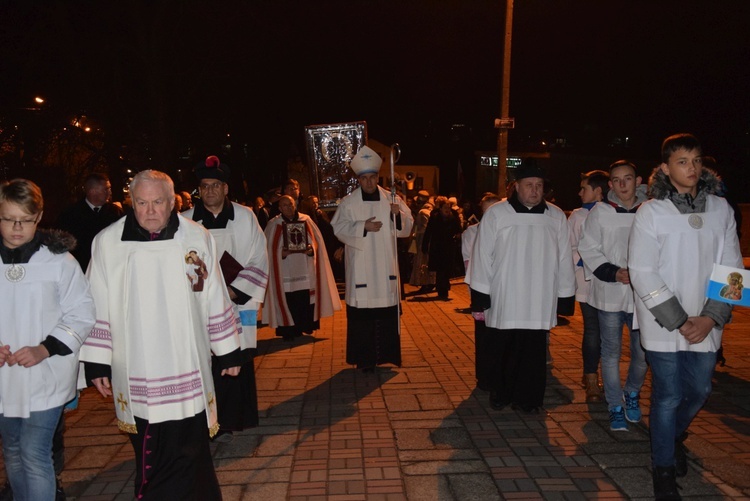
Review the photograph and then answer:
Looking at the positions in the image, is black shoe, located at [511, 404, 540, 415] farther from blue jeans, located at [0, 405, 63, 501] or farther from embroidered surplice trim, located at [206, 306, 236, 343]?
blue jeans, located at [0, 405, 63, 501]

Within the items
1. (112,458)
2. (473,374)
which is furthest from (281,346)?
(112,458)

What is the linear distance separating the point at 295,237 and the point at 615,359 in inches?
203

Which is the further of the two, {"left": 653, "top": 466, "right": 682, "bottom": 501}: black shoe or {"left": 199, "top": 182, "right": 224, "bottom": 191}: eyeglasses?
{"left": 199, "top": 182, "right": 224, "bottom": 191}: eyeglasses

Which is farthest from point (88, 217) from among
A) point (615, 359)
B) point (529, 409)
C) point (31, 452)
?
point (615, 359)

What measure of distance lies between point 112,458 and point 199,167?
84.3 inches

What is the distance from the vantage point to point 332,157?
28.3 ft

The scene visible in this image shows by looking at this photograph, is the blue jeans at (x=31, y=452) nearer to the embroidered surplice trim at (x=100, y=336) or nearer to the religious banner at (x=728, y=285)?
the embroidered surplice trim at (x=100, y=336)

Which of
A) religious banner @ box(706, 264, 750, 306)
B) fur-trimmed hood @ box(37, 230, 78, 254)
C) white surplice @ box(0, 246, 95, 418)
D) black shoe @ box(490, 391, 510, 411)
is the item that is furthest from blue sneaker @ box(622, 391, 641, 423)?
fur-trimmed hood @ box(37, 230, 78, 254)

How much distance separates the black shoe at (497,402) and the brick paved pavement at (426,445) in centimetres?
8

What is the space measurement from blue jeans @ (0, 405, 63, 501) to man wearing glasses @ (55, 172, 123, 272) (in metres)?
3.93

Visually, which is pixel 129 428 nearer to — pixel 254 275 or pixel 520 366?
pixel 254 275

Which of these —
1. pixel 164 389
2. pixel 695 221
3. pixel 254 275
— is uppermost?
pixel 695 221

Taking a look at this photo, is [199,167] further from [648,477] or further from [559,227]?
[648,477]

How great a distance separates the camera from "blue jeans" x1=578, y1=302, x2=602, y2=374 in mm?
6082
